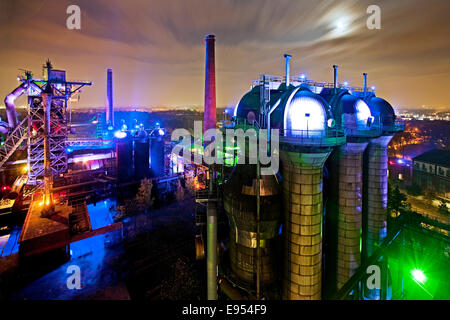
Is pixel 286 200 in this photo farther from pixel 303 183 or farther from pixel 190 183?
pixel 190 183

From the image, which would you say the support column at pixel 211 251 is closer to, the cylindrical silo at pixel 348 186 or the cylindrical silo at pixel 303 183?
the cylindrical silo at pixel 303 183

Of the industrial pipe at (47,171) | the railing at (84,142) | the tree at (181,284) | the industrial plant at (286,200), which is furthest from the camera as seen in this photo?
the railing at (84,142)

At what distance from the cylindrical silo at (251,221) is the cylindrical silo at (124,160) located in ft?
74.9

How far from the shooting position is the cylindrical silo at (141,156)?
33.5 meters

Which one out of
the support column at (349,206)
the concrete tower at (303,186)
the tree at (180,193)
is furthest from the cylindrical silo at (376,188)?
the tree at (180,193)

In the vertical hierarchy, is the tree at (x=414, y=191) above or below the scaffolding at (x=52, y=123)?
below

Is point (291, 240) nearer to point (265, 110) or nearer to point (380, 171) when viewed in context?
point (265, 110)

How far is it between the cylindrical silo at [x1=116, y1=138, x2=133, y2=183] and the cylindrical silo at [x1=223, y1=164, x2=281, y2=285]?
22.8 metres

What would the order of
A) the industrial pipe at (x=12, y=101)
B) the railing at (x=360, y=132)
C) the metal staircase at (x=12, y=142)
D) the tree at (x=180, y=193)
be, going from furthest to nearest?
the tree at (x=180, y=193) < the industrial pipe at (x=12, y=101) < the metal staircase at (x=12, y=142) < the railing at (x=360, y=132)

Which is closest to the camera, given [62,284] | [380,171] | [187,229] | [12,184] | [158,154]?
[62,284]

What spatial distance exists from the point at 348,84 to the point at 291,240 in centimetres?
1583

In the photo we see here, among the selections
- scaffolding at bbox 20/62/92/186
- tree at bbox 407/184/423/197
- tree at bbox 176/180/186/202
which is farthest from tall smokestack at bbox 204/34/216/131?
tree at bbox 407/184/423/197
